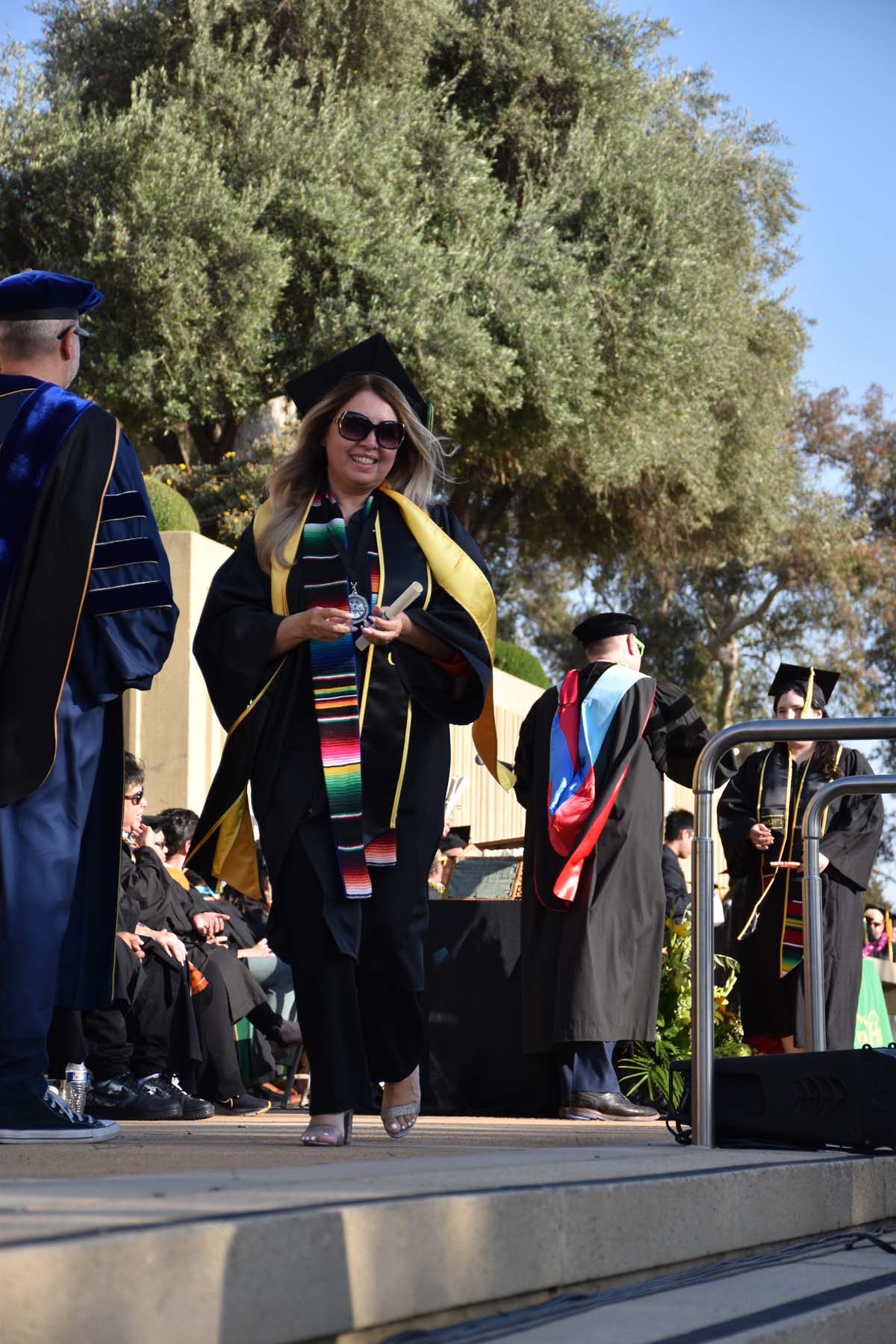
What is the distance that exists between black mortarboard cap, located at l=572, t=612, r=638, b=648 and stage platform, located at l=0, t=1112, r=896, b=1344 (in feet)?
12.5

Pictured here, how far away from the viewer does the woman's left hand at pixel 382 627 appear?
429 cm

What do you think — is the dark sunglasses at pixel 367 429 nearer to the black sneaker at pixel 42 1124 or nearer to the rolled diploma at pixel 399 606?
the rolled diploma at pixel 399 606

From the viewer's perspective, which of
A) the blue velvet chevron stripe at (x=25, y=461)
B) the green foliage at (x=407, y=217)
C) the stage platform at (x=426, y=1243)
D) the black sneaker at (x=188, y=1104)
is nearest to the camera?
the stage platform at (x=426, y=1243)

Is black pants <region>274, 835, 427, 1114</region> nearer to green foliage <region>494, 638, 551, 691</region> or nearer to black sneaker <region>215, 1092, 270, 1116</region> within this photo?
black sneaker <region>215, 1092, 270, 1116</region>

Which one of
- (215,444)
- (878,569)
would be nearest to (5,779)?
(215,444)

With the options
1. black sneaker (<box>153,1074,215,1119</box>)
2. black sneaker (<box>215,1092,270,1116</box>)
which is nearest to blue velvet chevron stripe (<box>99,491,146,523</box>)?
black sneaker (<box>153,1074,215,1119</box>)

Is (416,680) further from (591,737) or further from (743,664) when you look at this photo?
(743,664)

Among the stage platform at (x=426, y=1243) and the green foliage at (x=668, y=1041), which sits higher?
the green foliage at (x=668, y=1041)

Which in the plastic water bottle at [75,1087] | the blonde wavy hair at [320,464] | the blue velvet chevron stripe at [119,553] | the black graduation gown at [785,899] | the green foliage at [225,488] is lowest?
the plastic water bottle at [75,1087]

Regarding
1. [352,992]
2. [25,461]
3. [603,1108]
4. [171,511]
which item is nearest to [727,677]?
[171,511]

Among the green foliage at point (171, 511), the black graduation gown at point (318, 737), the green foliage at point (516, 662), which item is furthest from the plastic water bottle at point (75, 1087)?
the green foliage at point (516, 662)

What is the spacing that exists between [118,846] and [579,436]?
18.9 m

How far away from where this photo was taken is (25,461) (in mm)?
4023

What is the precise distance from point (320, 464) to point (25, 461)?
92cm
